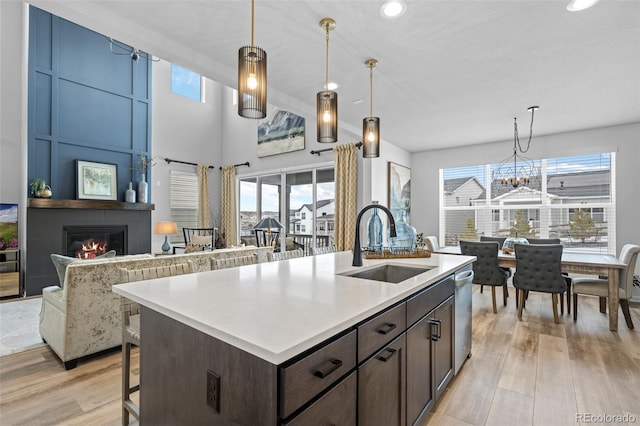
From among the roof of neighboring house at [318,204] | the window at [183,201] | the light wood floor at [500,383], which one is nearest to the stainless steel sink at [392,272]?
the light wood floor at [500,383]

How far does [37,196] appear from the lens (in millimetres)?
4871

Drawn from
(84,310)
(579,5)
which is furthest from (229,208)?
(579,5)

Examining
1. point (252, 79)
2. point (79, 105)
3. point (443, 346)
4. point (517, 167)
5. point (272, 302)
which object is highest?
point (79, 105)

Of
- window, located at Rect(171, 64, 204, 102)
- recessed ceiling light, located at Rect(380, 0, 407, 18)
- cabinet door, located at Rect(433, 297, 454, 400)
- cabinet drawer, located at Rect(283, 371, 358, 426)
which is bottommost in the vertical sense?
cabinet door, located at Rect(433, 297, 454, 400)

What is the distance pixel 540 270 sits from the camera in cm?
363

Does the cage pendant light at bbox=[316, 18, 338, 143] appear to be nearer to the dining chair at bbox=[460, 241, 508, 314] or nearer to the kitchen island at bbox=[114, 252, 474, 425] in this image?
the kitchen island at bbox=[114, 252, 474, 425]

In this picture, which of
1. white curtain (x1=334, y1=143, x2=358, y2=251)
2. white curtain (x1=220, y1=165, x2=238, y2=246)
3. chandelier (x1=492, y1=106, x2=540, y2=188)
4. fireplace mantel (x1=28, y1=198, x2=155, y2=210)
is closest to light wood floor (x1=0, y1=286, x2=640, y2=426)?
white curtain (x1=334, y1=143, x2=358, y2=251)

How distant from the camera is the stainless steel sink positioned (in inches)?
84.5

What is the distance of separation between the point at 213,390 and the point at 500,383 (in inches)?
88.1

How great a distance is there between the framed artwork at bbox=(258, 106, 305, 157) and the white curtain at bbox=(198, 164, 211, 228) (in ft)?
5.04

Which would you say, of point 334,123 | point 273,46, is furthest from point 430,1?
point 273,46

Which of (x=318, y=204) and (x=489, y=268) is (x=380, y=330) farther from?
(x=318, y=204)

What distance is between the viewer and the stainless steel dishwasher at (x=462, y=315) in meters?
2.28

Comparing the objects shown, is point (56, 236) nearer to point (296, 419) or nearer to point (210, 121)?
point (210, 121)
